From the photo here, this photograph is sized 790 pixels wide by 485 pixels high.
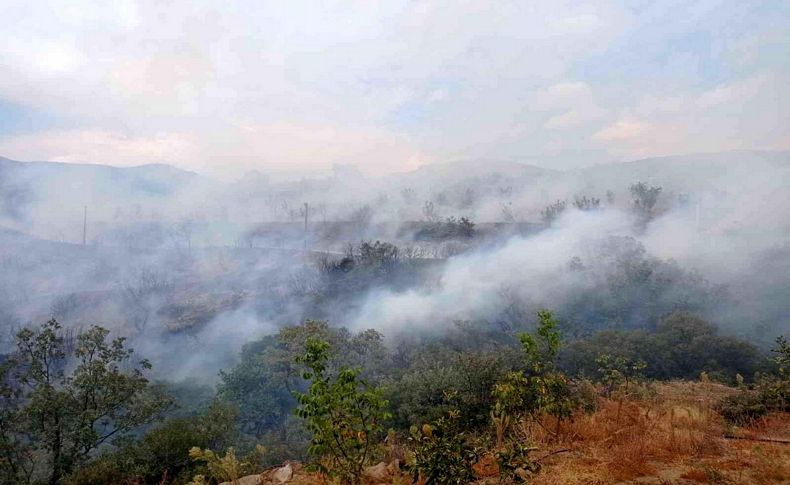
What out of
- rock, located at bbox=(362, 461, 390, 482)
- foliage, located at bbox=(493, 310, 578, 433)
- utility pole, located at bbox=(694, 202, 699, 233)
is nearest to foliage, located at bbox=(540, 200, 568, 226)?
A: utility pole, located at bbox=(694, 202, 699, 233)

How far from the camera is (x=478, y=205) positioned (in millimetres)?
68500

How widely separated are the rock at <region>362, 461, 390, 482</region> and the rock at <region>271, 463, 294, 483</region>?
43.1 inches

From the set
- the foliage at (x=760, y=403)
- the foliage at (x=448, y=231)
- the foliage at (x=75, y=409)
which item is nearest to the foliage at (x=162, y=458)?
the foliage at (x=75, y=409)

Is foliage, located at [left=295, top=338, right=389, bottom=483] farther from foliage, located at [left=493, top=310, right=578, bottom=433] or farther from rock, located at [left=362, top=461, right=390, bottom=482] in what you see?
foliage, located at [left=493, top=310, right=578, bottom=433]

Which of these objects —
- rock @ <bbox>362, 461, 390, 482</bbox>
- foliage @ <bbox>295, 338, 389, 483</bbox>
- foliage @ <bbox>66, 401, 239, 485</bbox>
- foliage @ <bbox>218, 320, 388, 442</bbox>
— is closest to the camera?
foliage @ <bbox>295, 338, 389, 483</bbox>

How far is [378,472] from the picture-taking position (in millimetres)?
5113

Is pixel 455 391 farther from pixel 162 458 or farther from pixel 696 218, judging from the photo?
pixel 696 218

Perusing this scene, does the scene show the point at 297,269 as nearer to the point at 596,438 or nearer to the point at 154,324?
the point at 154,324

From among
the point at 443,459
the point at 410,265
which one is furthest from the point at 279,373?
the point at 410,265

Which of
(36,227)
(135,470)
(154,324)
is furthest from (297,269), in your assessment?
(36,227)

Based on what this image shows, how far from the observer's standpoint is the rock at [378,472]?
16.2ft

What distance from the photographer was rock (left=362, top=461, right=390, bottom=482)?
4940mm

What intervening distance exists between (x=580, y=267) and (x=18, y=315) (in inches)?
1878

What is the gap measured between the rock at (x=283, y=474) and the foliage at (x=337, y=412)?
147cm
